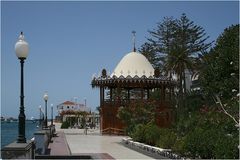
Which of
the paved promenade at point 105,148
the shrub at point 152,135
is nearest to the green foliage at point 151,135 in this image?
the shrub at point 152,135

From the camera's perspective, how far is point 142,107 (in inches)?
1150

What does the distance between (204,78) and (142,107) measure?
11243 millimetres

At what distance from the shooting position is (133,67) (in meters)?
39.0

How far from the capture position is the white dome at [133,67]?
38406 millimetres

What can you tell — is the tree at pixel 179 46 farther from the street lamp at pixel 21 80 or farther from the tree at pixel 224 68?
the street lamp at pixel 21 80

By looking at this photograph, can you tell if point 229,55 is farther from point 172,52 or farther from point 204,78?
point 172,52

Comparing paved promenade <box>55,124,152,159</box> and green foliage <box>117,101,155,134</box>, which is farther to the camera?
green foliage <box>117,101,155,134</box>

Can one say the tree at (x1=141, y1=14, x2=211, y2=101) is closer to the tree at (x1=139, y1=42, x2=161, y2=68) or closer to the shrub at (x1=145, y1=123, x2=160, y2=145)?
the tree at (x1=139, y1=42, x2=161, y2=68)

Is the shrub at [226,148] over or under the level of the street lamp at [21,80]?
under

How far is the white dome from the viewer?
1512 inches

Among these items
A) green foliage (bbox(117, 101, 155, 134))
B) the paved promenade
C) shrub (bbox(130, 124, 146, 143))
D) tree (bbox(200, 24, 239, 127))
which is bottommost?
the paved promenade

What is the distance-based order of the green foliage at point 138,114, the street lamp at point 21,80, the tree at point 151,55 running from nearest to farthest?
the street lamp at point 21,80 → the green foliage at point 138,114 → the tree at point 151,55

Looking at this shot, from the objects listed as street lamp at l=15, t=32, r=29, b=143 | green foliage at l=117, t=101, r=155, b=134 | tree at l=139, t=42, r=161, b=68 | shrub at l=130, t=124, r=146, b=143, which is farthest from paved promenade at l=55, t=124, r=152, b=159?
tree at l=139, t=42, r=161, b=68

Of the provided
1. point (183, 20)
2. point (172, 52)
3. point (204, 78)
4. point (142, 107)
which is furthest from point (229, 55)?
point (183, 20)
